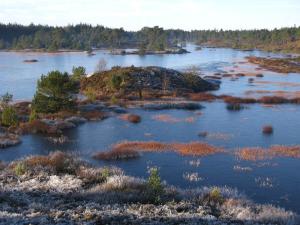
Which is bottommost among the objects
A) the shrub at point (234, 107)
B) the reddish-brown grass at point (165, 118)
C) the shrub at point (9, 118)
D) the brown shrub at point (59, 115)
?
the reddish-brown grass at point (165, 118)

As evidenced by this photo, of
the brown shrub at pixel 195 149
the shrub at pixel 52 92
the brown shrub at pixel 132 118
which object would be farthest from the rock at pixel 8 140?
the brown shrub at pixel 195 149

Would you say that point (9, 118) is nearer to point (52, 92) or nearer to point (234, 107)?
point (52, 92)

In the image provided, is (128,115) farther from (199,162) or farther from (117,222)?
(117,222)

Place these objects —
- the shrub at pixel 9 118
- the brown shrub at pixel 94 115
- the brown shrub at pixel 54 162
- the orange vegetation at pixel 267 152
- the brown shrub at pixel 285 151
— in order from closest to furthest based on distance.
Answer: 1. the brown shrub at pixel 54 162
2. the orange vegetation at pixel 267 152
3. the brown shrub at pixel 285 151
4. the shrub at pixel 9 118
5. the brown shrub at pixel 94 115

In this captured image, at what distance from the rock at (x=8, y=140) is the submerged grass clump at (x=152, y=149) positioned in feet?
35.1

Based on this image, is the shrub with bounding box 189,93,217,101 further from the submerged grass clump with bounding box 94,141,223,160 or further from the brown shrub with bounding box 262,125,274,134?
the submerged grass clump with bounding box 94,141,223,160

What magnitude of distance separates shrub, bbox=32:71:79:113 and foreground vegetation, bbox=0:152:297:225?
963 inches

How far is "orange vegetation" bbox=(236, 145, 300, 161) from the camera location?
40938 mm

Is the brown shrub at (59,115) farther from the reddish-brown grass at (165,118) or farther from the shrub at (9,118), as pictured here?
the reddish-brown grass at (165,118)

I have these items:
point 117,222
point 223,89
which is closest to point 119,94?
point 223,89

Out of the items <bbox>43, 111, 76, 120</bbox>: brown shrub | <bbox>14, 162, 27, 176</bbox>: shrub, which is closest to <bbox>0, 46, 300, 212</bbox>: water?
<bbox>43, 111, 76, 120</bbox>: brown shrub

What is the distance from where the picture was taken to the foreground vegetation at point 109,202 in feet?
68.5

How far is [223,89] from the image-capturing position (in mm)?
94125

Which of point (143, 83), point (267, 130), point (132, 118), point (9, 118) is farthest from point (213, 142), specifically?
point (143, 83)
